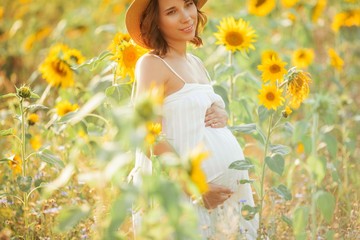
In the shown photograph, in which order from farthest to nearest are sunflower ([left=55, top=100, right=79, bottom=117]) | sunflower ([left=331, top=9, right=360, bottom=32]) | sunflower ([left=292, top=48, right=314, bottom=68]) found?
sunflower ([left=331, top=9, right=360, bottom=32]), sunflower ([left=292, top=48, right=314, bottom=68]), sunflower ([left=55, top=100, right=79, bottom=117])

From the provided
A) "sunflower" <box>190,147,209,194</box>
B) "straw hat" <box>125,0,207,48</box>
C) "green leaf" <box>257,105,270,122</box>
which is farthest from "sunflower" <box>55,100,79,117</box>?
"sunflower" <box>190,147,209,194</box>

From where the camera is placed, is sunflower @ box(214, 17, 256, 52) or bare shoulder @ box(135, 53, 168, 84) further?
sunflower @ box(214, 17, 256, 52)

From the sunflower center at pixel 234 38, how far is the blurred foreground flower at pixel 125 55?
1.41 ft

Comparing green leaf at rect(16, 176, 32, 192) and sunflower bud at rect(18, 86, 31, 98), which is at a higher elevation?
sunflower bud at rect(18, 86, 31, 98)

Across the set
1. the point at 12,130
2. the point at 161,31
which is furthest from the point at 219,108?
the point at 12,130

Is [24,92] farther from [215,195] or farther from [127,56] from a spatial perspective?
[215,195]

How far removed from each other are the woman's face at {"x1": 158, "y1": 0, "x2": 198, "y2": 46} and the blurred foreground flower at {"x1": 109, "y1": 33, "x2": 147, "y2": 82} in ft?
0.51

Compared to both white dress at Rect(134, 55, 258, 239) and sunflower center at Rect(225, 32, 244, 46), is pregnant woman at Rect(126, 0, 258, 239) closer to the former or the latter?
white dress at Rect(134, 55, 258, 239)

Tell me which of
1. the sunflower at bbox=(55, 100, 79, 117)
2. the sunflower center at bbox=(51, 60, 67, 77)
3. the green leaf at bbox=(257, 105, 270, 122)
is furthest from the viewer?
the sunflower center at bbox=(51, 60, 67, 77)

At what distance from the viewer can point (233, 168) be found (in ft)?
7.07

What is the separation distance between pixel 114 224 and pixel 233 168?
2.78 feet

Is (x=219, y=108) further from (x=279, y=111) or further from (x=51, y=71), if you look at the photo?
(x=51, y=71)

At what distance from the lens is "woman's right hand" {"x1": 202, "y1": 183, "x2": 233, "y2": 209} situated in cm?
216

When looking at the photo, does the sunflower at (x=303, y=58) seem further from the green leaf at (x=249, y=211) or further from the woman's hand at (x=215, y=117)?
the green leaf at (x=249, y=211)
